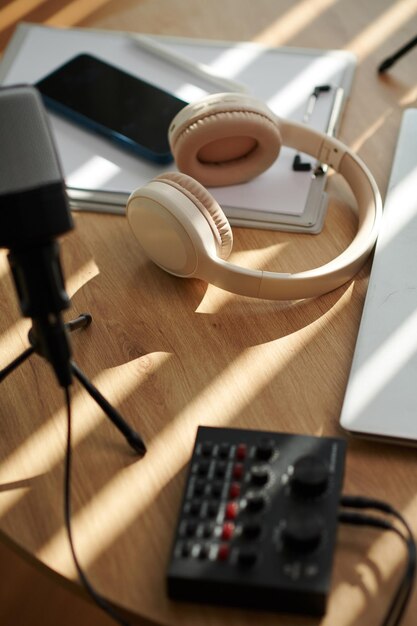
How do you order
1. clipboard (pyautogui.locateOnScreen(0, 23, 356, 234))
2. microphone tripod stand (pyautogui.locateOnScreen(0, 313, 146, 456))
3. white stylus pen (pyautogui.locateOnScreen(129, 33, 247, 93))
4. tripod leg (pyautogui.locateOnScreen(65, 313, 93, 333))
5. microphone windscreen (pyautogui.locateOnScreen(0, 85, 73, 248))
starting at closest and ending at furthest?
microphone windscreen (pyautogui.locateOnScreen(0, 85, 73, 248))
microphone tripod stand (pyautogui.locateOnScreen(0, 313, 146, 456))
tripod leg (pyautogui.locateOnScreen(65, 313, 93, 333))
clipboard (pyautogui.locateOnScreen(0, 23, 356, 234))
white stylus pen (pyautogui.locateOnScreen(129, 33, 247, 93))

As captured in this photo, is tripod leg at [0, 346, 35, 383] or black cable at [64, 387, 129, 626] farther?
tripod leg at [0, 346, 35, 383]

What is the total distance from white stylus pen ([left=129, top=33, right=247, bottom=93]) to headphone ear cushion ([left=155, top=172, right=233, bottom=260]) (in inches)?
11.2

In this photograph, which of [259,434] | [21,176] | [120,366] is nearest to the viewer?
[21,176]

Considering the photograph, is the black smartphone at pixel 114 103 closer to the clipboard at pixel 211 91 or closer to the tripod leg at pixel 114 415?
the clipboard at pixel 211 91

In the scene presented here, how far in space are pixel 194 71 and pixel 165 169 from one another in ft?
0.72

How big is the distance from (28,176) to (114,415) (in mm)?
267

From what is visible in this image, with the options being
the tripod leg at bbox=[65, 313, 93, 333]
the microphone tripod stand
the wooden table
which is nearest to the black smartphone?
the wooden table

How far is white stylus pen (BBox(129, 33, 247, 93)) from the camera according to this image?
3.91 feet

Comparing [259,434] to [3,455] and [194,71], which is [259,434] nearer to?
[3,455]

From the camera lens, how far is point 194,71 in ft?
4.04

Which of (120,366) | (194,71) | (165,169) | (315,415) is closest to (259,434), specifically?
(315,415)

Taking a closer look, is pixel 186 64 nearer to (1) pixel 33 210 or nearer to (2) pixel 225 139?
(2) pixel 225 139

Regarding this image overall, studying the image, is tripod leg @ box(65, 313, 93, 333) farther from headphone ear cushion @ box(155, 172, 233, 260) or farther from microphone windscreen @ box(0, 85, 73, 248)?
microphone windscreen @ box(0, 85, 73, 248)

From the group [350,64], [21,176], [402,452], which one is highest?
[21,176]
